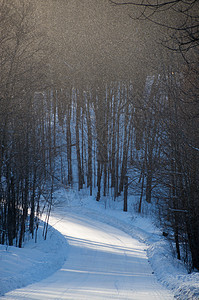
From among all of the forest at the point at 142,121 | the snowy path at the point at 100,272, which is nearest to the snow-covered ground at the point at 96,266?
the snowy path at the point at 100,272

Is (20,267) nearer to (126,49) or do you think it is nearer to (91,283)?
(91,283)

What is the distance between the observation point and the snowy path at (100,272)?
767 centimetres

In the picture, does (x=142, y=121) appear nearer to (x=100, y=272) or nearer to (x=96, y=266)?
A: (x=96, y=266)

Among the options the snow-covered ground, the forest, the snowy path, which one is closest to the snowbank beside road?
the snow-covered ground

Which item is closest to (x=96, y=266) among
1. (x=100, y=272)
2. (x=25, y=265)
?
(x=100, y=272)

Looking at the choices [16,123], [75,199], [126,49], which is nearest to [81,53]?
[126,49]

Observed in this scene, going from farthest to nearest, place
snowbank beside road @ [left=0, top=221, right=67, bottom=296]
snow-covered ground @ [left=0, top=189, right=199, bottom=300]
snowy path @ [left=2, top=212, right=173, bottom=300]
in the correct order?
1. snowbank beside road @ [left=0, top=221, right=67, bottom=296]
2. snow-covered ground @ [left=0, top=189, right=199, bottom=300]
3. snowy path @ [left=2, top=212, right=173, bottom=300]

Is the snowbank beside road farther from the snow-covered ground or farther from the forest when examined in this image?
the forest

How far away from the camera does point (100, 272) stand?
1059 cm

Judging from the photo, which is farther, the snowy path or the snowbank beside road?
the snowbank beside road

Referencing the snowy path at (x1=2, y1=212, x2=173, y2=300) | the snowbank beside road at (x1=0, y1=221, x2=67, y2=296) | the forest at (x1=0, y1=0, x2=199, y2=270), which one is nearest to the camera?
the snowy path at (x1=2, y1=212, x2=173, y2=300)

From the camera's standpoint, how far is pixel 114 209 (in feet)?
82.3

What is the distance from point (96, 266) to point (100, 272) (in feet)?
2.98

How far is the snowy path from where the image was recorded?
7667mm
